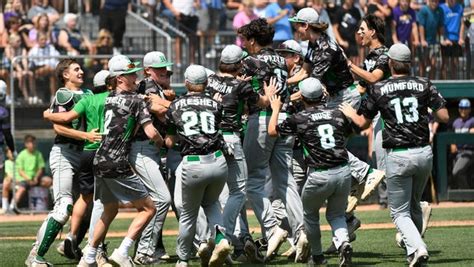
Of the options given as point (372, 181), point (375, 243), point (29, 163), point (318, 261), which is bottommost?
point (29, 163)

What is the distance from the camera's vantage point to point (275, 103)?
11.8 metres

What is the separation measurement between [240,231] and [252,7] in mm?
11761

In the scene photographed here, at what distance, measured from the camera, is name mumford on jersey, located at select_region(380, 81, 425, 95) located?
11039 millimetres

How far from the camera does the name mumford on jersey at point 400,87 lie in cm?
1104

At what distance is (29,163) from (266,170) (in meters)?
9.63

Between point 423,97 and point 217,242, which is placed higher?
point 423,97

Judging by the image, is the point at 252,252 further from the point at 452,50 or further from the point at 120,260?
the point at 452,50

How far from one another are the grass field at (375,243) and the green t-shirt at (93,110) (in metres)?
1.69

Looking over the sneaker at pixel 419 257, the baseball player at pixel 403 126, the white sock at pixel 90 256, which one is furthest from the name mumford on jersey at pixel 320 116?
the white sock at pixel 90 256

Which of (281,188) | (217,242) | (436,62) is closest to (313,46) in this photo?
(281,188)

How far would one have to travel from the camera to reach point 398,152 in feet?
36.2

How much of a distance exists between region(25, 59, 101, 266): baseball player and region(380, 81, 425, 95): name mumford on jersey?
2.99 m

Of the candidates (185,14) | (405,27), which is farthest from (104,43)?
(405,27)

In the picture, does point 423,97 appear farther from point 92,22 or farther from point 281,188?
point 92,22
